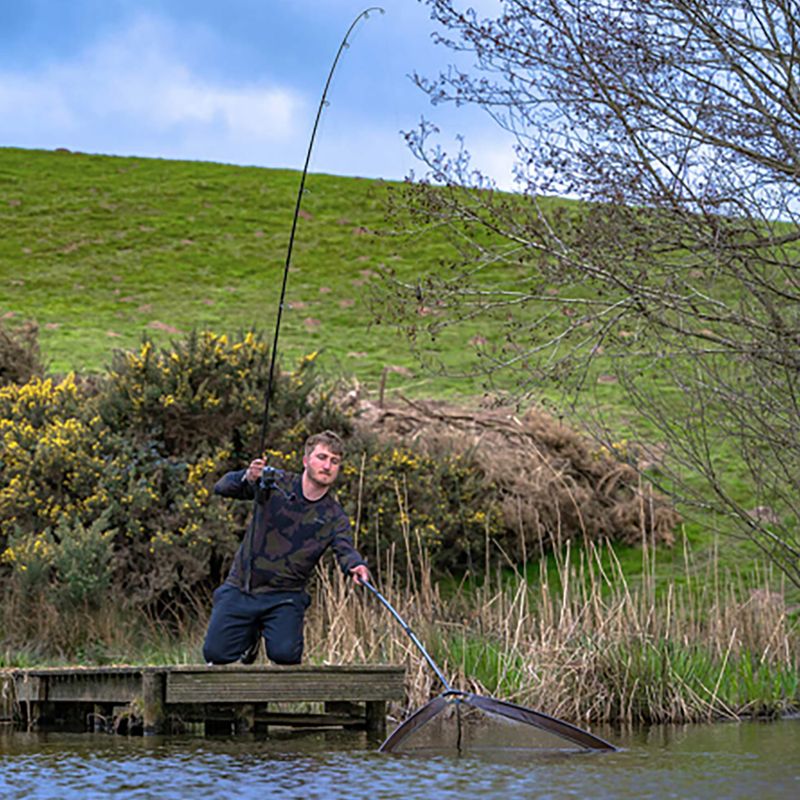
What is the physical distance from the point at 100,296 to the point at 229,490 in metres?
28.2

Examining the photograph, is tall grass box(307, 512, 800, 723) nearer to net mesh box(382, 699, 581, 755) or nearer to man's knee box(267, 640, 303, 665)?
man's knee box(267, 640, 303, 665)

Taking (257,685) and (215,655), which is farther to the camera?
(215,655)

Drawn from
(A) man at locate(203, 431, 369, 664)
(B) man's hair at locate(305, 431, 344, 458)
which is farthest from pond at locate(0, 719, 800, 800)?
(B) man's hair at locate(305, 431, 344, 458)

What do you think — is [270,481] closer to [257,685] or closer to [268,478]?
[268,478]

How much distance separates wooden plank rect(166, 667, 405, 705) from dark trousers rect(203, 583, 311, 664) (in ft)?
1.10

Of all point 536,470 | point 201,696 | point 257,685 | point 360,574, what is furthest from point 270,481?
point 536,470

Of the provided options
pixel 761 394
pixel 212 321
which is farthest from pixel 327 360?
pixel 761 394

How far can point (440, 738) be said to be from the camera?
28.2 ft

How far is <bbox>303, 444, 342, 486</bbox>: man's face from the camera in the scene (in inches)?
382

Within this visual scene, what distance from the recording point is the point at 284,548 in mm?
9852

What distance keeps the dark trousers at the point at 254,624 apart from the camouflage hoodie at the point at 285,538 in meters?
0.08

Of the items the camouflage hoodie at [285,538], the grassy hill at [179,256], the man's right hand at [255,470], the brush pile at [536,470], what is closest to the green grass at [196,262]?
the grassy hill at [179,256]

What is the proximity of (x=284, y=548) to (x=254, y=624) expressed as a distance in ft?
2.09

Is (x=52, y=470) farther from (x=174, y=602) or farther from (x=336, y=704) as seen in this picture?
(x=336, y=704)
